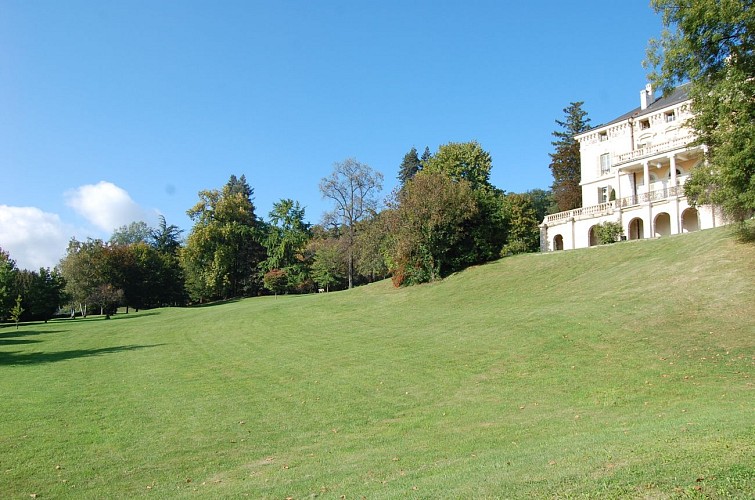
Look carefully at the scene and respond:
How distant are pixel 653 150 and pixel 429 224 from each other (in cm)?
1884

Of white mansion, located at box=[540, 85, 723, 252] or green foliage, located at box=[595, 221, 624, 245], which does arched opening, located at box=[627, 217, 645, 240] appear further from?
green foliage, located at box=[595, 221, 624, 245]

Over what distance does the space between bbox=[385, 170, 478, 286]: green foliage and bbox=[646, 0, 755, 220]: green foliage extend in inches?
784

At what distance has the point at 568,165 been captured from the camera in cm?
7050

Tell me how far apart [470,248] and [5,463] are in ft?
114

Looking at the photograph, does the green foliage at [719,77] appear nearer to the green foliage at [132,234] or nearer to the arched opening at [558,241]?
the arched opening at [558,241]

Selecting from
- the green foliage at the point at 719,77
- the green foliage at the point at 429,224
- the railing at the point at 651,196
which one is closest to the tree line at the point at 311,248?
the green foliage at the point at 429,224

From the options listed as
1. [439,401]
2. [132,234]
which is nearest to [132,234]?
[132,234]

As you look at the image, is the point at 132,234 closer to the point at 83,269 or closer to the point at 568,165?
the point at 83,269

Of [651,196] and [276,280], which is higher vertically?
[651,196]

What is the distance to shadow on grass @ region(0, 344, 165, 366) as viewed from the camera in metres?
22.5

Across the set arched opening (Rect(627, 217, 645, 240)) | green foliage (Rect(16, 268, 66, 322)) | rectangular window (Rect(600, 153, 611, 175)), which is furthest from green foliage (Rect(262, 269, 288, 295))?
arched opening (Rect(627, 217, 645, 240))

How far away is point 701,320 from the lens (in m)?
17.4

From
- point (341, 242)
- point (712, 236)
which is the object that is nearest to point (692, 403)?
point (712, 236)

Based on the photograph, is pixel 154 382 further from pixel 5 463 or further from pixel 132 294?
pixel 132 294
